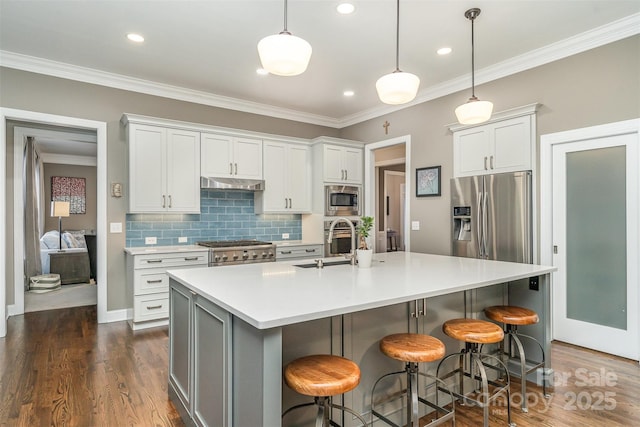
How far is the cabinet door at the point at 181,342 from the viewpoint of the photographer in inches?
82.0

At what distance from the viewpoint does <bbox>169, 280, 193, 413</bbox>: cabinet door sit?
2084mm

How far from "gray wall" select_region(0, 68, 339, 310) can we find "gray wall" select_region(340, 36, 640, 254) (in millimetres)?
2982

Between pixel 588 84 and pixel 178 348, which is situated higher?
pixel 588 84

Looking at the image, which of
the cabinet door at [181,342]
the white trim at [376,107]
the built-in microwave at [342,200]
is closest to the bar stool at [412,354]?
the cabinet door at [181,342]

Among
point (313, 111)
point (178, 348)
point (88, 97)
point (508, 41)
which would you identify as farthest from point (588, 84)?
point (88, 97)

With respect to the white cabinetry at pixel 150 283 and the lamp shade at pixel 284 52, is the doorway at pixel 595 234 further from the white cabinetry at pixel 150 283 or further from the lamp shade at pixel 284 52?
the white cabinetry at pixel 150 283

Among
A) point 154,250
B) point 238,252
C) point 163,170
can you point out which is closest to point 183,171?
point 163,170

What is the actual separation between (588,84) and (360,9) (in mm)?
2238

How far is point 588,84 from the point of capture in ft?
10.8

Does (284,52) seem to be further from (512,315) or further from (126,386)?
(126,386)

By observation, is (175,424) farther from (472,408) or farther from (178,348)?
(472,408)

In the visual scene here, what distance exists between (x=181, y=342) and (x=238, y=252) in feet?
7.10

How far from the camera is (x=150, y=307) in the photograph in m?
3.96

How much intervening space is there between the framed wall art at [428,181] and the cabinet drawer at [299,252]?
1.60 meters
